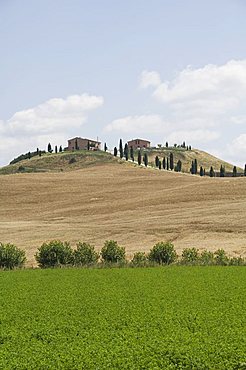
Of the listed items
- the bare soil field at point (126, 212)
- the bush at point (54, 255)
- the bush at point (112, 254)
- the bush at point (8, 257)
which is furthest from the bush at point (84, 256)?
the bare soil field at point (126, 212)

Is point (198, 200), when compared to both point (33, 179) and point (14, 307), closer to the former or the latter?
point (33, 179)

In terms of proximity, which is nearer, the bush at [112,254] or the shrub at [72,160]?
the bush at [112,254]

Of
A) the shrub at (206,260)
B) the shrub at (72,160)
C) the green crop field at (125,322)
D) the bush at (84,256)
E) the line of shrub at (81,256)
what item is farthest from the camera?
the shrub at (72,160)

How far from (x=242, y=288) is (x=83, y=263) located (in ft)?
61.9

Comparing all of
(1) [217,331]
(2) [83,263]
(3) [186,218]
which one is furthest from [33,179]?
(1) [217,331]

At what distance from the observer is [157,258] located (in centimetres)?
4216

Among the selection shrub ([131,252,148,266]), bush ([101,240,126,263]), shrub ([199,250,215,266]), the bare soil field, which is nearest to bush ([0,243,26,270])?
the bare soil field

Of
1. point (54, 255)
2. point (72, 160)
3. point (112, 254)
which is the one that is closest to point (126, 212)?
point (112, 254)

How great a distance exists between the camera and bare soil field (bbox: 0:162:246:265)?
187 feet

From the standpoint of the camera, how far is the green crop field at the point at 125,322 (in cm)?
1482

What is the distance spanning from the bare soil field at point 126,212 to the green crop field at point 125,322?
19.8 m

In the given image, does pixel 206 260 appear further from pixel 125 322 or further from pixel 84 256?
pixel 125 322

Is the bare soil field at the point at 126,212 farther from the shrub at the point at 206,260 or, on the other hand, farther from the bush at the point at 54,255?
the shrub at the point at 206,260

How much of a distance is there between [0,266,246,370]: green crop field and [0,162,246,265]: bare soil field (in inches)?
781
